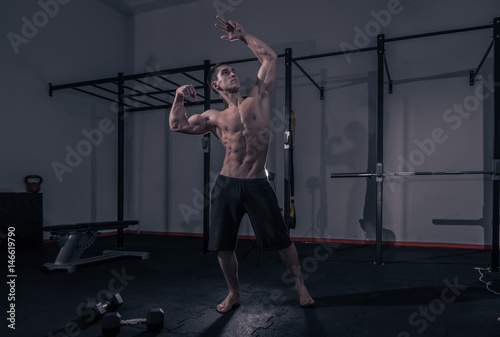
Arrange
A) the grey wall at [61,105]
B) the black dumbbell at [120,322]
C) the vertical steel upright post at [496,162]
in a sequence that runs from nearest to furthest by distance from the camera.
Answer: the black dumbbell at [120,322]
the vertical steel upright post at [496,162]
the grey wall at [61,105]

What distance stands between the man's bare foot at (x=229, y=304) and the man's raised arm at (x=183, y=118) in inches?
42.6

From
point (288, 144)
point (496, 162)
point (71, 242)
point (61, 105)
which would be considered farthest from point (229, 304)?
point (61, 105)

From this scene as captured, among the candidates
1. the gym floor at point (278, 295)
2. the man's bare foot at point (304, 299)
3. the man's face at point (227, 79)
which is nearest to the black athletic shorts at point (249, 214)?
the man's bare foot at point (304, 299)

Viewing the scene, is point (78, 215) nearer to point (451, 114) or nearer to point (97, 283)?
point (97, 283)

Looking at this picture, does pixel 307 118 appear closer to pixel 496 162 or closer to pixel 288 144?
pixel 288 144

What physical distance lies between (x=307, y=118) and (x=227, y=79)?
325 centimetres

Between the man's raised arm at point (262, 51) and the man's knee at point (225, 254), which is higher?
the man's raised arm at point (262, 51)

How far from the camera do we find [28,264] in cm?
375

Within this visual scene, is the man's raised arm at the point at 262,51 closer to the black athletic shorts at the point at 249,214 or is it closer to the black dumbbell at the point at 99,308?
the black athletic shorts at the point at 249,214

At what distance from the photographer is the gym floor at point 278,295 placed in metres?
2.00

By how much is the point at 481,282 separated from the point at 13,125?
18.0 ft

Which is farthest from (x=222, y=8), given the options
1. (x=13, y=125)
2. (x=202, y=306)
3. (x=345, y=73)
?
(x=202, y=306)

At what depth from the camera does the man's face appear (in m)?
2.36

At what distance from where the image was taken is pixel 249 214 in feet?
7.47
